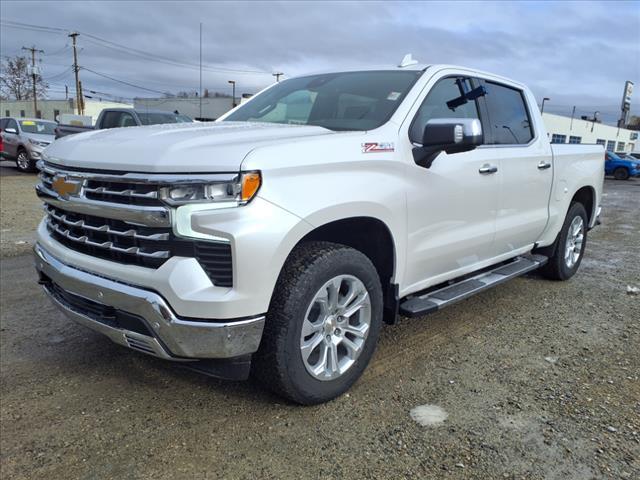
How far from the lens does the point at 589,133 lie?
64.9 m

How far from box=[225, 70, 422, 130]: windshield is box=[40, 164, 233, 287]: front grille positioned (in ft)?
4.49

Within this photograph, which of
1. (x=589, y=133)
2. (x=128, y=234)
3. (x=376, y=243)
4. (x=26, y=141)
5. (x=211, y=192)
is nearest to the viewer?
(x=211, y=192)

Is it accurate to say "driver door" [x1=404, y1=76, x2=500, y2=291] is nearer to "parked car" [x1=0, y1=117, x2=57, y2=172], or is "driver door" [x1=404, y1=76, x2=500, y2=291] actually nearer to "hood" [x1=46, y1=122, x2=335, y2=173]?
"hood" [x1=46, y1=122, x2=335, y2=173]

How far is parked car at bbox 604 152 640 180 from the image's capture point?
28484 mm

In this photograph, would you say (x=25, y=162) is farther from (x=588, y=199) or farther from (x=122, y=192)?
(x=122, y=192)

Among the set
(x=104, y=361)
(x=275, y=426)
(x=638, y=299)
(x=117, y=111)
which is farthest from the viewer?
A: (x=117, y=111)

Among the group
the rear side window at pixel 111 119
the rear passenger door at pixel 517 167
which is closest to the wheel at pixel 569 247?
the rear passenger door at pixel 517 167

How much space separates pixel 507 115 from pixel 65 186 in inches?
139

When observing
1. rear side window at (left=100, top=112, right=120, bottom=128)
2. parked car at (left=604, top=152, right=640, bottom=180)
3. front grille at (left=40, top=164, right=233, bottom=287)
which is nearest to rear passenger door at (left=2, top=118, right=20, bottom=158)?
rear side window at (left=100, top=112, right=120, bottom=128)

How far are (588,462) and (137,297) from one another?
88.5 inches

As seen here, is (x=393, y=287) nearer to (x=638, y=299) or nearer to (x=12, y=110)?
(x=638, y=299)

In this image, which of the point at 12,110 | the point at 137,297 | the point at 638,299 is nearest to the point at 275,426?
the point at 137,297

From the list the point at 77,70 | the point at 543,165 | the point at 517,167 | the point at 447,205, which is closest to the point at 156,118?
the point at 543,165

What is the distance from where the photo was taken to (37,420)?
2787mm
